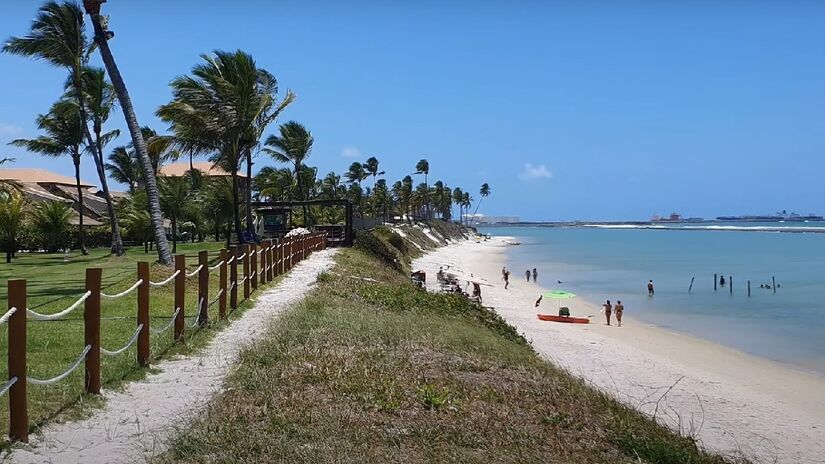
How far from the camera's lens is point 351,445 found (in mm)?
5438

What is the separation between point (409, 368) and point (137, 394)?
294 cm

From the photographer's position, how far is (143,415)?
619 cm

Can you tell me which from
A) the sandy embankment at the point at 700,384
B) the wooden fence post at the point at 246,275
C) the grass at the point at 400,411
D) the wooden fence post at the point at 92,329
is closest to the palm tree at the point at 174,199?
the sandy embankment at the point at 700,384

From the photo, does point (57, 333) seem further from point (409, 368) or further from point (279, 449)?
point (279, 449)

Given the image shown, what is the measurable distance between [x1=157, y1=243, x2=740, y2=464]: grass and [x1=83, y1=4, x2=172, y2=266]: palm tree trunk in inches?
380

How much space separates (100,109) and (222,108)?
424 inches

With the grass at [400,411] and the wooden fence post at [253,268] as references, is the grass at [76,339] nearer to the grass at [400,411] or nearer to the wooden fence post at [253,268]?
the wooden fence post at [253,268]

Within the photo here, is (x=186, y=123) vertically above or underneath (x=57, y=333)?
above

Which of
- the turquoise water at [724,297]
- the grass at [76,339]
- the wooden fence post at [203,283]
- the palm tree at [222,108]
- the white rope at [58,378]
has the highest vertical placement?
the palm tree at [222,108]

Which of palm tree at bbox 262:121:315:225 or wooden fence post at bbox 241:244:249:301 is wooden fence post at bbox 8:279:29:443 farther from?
palm tree at bbox 262:121:315:225

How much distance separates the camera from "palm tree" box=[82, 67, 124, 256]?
30.5 metres

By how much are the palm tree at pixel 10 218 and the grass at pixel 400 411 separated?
23195mm

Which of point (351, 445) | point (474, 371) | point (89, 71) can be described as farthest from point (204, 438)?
point (89, 71)

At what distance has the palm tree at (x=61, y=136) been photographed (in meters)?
32.5
